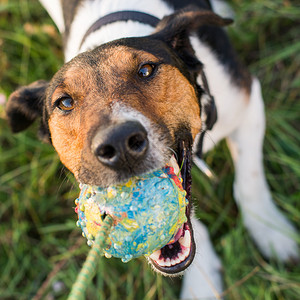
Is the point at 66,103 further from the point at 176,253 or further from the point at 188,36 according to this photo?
the point at 176,253

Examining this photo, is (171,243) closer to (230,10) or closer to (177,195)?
→ (177,195)

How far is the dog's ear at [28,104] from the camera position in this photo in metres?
Answer: 2.70

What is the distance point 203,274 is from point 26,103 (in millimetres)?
1910

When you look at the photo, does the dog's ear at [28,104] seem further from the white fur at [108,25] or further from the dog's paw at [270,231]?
the dog's paw at [270,231]

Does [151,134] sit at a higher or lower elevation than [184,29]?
lower

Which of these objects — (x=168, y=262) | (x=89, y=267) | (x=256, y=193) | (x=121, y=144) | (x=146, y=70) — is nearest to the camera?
(x=89, y=267)

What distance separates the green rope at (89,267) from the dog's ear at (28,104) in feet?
3.87

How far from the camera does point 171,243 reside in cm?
210

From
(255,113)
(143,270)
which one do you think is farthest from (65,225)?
(255,113)

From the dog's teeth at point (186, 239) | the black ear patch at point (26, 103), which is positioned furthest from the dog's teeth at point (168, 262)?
the black ear patch at point (26, 103)

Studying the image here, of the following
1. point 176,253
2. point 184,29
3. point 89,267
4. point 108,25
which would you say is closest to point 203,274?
point 176,253

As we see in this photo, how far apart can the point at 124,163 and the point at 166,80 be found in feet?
2.20

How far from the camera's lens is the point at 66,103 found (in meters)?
2.24

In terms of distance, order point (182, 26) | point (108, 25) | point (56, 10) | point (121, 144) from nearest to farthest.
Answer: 1. point (121, 144)
2. point (182, 26)
3. point (108, 25)
4. point (56, 10)
